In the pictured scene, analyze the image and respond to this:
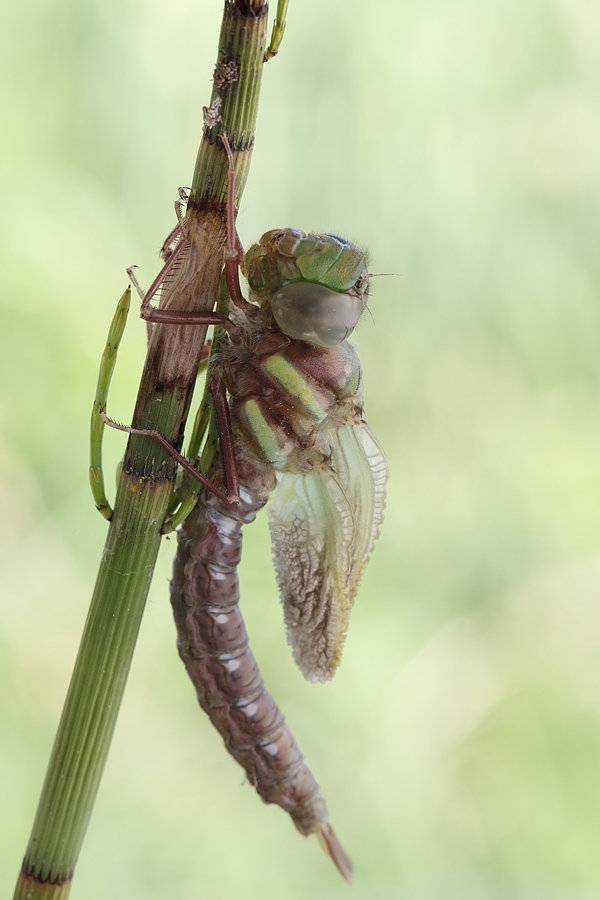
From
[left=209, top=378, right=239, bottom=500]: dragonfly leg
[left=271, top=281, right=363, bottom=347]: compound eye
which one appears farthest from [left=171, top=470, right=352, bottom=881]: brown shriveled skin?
[left=271, top=281, right=363, bottom=347]: compound eye

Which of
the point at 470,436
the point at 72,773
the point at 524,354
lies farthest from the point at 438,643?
the point at 72,773

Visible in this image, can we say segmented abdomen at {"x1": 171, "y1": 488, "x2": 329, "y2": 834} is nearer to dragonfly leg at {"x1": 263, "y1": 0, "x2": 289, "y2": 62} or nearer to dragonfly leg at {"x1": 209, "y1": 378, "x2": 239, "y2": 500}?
dragonfly leg at {"x1": 209, "y1": 378, "x2": 239, "y2": 500}

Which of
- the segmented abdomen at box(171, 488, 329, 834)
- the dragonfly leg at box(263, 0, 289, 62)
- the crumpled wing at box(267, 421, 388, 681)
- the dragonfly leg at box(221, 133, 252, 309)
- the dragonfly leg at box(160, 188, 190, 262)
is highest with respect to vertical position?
the dragonfly leg at box(263, 0, 289, 62)

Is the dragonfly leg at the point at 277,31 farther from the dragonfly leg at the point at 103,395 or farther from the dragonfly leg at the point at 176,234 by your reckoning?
the dragonfly leg at the point at 103,395

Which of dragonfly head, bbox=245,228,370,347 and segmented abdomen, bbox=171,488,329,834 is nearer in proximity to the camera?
dragonfly head, bbox=245,228,370,347

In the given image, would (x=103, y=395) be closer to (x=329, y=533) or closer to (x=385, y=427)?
(x=329, y=533)

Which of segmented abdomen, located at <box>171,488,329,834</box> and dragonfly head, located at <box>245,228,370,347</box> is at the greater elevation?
dragonfly head, located at <box>245,228,370,347</box>

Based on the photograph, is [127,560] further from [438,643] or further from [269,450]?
[438,643]

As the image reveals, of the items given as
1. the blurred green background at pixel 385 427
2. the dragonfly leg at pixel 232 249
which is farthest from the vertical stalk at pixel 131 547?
the blurred green background at pixel 385 427
